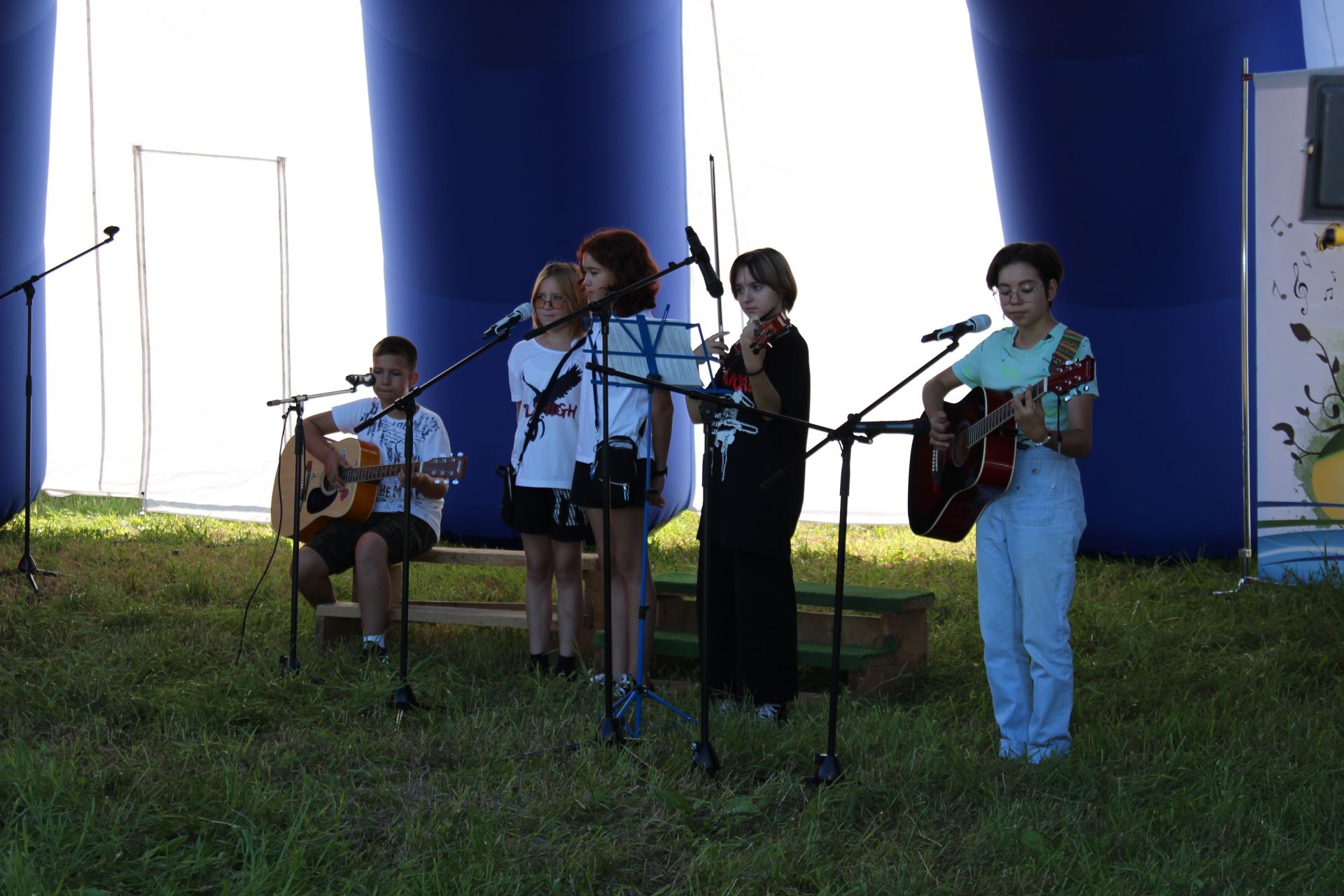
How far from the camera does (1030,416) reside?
10.1 ft

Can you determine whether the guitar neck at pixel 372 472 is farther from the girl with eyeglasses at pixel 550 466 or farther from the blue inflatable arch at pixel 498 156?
the blue inflatable arch at pixel 498 156

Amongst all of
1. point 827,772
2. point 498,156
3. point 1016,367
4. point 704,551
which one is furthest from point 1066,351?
point 498,156

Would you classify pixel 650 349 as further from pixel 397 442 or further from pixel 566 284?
pixel 397 442

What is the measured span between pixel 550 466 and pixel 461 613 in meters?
0.70

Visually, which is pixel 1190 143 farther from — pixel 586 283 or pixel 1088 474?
pixel 586 283

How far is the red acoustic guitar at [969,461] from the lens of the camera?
312cm

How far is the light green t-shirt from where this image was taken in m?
3.17

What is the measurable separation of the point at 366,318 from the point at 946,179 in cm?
382

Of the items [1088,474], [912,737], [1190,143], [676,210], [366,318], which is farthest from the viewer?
[366,318]

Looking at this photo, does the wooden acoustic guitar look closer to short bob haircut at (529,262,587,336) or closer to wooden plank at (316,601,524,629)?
wooden plank at (316,601,524,629)

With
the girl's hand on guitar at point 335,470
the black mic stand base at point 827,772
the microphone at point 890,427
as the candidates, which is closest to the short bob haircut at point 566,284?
the girl's hand on guitar at point 335,470

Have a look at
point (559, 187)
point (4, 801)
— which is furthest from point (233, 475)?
point (4, 801)

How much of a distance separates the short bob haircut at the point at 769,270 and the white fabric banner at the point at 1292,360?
286cm

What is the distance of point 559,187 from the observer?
6.50 m
